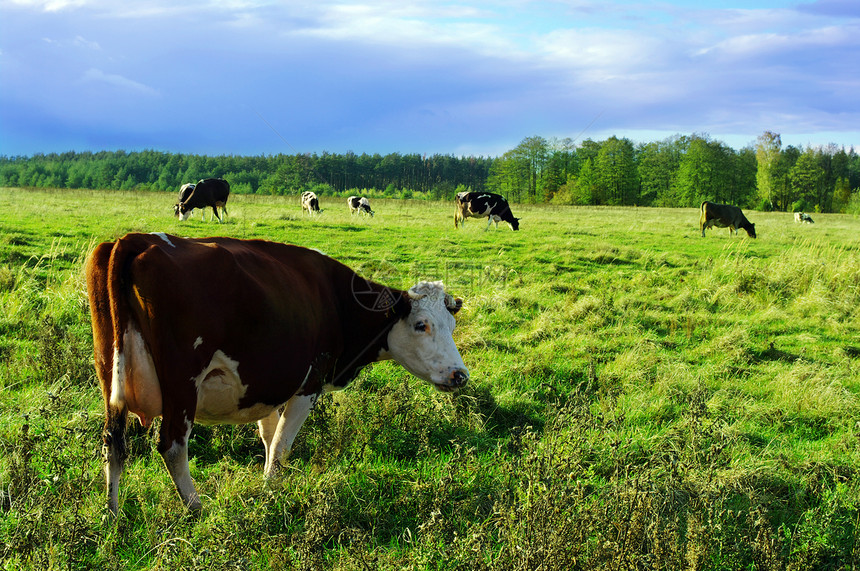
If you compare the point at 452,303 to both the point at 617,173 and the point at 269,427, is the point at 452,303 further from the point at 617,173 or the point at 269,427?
the point at 617,173

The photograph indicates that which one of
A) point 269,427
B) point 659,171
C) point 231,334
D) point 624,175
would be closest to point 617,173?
point 624,175

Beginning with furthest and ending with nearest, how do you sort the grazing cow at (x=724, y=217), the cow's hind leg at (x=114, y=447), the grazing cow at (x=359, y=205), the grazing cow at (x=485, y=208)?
1. the grazing cow at (x=359, y=205)
2. the grazing cow at (x=724, y=217)
3. the grazing cow at (x=485, y=208)
4. the cow's hind leg at (x=114, y=447)

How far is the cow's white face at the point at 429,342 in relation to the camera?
14.7 feet

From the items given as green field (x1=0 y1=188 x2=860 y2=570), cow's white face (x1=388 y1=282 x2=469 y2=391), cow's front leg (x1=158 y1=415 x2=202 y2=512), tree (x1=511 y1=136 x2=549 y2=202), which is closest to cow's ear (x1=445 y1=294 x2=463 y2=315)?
cow's white face (x1=388 y1=282 x2=469 y2=391)

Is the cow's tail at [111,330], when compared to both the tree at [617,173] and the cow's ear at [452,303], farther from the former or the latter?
the tree at [617,173]

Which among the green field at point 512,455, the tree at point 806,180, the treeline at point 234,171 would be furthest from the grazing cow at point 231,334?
Result: the tree at point 806,180

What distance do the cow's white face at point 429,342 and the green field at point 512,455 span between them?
1.95 ft

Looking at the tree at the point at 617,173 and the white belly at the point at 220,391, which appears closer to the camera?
the white belly at the point at 220,391

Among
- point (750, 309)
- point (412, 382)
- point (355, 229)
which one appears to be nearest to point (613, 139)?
point (355, 229)

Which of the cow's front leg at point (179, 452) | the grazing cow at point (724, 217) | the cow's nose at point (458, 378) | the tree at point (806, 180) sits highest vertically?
the tree at point (806, 180)

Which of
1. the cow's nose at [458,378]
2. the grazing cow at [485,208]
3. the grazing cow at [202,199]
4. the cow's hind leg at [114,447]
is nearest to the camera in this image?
the cow's hind leg at [114,447]

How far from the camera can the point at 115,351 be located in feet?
10.5

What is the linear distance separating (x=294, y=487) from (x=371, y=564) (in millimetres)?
1050

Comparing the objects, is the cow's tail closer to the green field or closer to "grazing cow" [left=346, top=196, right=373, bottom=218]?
the green field
